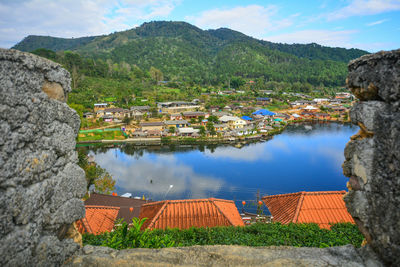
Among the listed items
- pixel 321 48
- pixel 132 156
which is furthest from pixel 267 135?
pixel 321 48

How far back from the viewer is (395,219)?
1.98 m

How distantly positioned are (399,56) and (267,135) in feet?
115

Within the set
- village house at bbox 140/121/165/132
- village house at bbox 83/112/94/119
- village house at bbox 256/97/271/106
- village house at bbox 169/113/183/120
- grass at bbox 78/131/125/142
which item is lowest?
grass at bbox 78/131/125/142

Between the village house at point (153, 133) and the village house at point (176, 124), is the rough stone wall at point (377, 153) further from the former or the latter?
the village house at point (176, 124)

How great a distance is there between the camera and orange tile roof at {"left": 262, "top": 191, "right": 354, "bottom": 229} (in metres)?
6.61

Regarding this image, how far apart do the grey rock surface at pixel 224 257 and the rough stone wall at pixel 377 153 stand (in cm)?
31

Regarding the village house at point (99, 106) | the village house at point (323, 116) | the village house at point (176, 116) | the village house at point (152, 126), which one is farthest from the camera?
the village house at point (323, 116)

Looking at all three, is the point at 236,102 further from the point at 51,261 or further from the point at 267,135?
the point at 51,261

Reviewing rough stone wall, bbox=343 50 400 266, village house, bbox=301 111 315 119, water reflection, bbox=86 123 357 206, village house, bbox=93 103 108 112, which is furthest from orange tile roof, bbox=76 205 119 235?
village house, bbox=301 111 315 119

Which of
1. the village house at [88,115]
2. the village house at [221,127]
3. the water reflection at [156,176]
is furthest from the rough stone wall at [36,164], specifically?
the village house at [88,115]

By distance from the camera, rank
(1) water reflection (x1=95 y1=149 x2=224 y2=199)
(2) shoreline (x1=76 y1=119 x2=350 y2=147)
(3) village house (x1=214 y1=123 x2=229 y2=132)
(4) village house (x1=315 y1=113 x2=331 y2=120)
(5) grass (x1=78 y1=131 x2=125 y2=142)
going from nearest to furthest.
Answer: (1) water reflection (x1=95 y1=149 x2=224 y2=199)
(2) shoreline (x1=76 y1=119 x2=350 y2=147)
(5) grass (x1=78 y1=131 x2=125 y2=142)
(3) village house (x1=214 y1=123 x2=229 y2=132)
(4) village house (x1=315 y1=113 x2=331 y2=120)

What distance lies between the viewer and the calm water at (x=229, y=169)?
1970 cm

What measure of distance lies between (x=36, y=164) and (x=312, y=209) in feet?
23.2

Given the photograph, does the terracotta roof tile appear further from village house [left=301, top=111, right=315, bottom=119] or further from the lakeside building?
village house [left=301, top=111, right=315, bottom=119]
